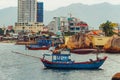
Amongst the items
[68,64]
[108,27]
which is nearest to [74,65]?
[68,64]

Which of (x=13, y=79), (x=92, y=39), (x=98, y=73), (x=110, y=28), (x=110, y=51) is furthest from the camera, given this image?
(x=110, y=28)

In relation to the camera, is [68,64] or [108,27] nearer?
[68,64]

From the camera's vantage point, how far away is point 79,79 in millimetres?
58219

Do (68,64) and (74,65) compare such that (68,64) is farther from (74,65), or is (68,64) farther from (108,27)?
(108,27)

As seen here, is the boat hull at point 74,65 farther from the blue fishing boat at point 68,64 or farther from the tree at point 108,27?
the tree at point 108,27

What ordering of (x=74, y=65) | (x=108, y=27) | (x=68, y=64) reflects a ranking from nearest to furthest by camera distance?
(x=68, y=64)
(x=74, y=65)
(x=108, y=27)

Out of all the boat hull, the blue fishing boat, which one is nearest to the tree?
the blue fishing boat

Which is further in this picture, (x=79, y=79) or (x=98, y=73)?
(x=98, y=73)

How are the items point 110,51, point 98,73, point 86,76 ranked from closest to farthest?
point 86,76, point 98,73, point 110,51

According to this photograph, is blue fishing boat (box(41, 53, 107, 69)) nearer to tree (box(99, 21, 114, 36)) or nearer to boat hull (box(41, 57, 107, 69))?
boat hull (box(41, 57, 107, 69))

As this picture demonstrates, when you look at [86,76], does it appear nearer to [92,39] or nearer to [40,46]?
[92,39]

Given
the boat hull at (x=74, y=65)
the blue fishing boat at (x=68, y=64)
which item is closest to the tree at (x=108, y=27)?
the blue fishing boat at (x=68, y=64)

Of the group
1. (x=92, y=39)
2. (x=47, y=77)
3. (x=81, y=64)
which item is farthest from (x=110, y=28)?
(x=47, y=77)

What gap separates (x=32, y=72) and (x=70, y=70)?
7.04 meters
